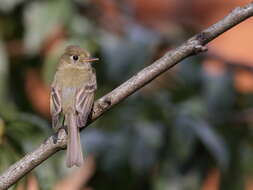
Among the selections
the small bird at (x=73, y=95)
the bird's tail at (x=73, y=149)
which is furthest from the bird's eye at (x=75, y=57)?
the bird's tail at (x=73, y=149)

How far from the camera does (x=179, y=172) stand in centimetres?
537

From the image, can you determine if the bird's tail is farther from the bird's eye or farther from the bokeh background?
the bird's eye

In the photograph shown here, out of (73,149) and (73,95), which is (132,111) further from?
(73,149)

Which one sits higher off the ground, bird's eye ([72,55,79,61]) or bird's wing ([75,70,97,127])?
bird's eye ([72,55,79,61])

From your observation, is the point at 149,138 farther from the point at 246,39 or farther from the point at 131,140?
the point at 246,39

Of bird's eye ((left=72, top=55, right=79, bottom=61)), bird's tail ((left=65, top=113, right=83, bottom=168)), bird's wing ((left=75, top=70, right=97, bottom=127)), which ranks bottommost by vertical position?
→ bird's tail ((left=65, top=113, right=83, bottom=168))

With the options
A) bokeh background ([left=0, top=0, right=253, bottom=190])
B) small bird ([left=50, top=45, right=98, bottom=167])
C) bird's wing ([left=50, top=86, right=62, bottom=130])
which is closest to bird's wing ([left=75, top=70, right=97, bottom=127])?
small bird ([left=50, top=45, right=98, bottom=167])

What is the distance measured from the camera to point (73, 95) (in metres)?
4.62

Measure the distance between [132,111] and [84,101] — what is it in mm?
1153

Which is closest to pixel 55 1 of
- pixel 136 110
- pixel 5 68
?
pixel 5 68

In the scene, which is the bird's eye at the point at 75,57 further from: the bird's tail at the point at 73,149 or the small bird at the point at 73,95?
the bird's tail at the point at 73,149

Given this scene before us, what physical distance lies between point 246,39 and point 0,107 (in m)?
5.99

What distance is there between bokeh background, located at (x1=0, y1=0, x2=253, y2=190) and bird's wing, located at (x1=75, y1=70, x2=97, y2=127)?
27 cm

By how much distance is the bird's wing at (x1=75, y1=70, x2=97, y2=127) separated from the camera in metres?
4.02
